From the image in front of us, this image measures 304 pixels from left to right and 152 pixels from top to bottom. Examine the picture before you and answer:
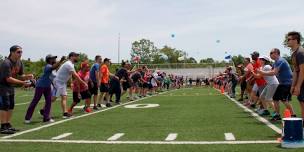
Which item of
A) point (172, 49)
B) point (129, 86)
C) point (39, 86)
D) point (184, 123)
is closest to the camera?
point (184, 123)

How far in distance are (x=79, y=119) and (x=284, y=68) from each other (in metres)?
5.55

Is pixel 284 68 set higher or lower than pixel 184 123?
higher

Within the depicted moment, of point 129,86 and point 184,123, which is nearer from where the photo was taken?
point 184,123

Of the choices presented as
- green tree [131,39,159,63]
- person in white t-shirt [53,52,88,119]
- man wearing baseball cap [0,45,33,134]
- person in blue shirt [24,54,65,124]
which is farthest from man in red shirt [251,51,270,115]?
green tree [131,39,159,63]

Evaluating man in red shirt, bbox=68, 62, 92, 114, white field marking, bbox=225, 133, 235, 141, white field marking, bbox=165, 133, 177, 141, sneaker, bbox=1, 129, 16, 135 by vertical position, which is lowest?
sneaker, bbox=1, 129, 16, 135

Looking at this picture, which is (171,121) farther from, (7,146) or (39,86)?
(7,146)

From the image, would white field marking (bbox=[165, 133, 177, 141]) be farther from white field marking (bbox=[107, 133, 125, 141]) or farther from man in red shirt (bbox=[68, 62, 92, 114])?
man in red shirt (bbox=[68, 62, 92, 114])

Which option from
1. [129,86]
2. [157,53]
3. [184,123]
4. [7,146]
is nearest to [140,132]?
[184,123]

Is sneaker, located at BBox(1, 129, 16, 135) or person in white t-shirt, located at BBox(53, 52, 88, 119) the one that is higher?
person in white t-shirt, located at BBox(53, 52, 88, 119)

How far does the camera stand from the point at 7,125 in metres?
10.3

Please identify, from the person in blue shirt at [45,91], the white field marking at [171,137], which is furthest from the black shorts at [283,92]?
the person in blue shirt at [45,91]

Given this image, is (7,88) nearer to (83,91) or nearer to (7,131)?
(7,131)

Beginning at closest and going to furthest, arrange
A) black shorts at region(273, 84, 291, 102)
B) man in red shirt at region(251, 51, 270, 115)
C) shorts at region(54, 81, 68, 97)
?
black shorts at region(273, 84, 291, 102)
shorts at region(54, 81, 68, 97)
man in red shirt at region(251, 51, 270, 115)

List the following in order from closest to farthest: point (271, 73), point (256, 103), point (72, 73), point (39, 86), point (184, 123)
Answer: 1. point (271, 73)
2. point (184, 123)
3. point (39, 86)
4. point (72, 73)
5. point (256, 103)
